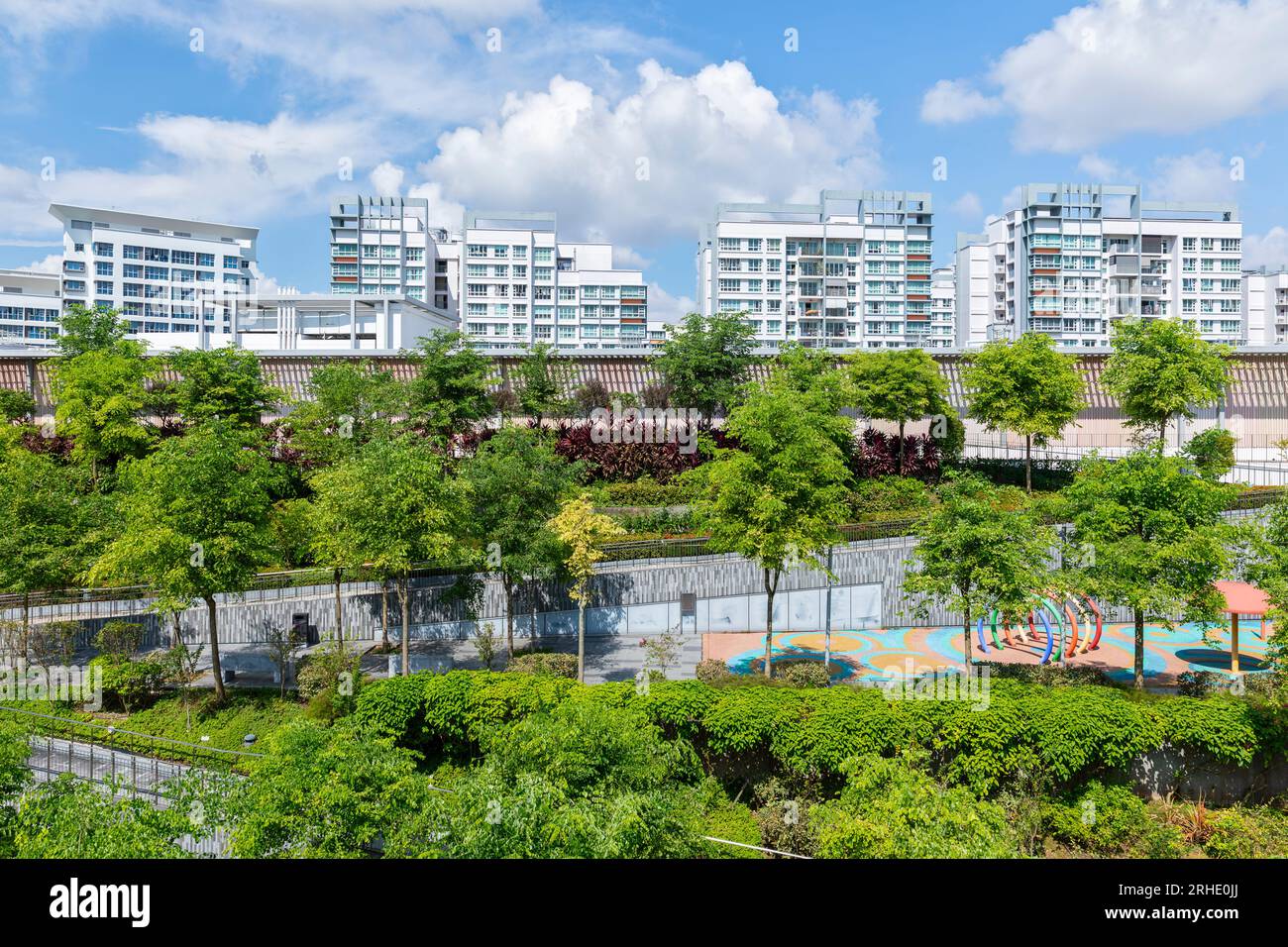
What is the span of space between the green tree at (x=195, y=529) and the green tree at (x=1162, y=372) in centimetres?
2871

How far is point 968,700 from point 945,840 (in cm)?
559

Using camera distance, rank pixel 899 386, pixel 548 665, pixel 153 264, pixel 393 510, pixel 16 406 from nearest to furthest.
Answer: pixel 393 510 → pixel 548 665 → pixel 899 386 → pixel 16 406 → pixel 153 264

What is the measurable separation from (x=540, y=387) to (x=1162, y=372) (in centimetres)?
2322

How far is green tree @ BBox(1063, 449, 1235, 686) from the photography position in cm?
1590

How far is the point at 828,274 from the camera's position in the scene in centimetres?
7969

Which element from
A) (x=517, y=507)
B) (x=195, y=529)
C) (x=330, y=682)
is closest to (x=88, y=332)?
(x=195, y=529)

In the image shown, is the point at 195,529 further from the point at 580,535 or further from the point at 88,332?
the point at 88,332

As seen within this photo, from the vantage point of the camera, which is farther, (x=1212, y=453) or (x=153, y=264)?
(x=153, y=264)

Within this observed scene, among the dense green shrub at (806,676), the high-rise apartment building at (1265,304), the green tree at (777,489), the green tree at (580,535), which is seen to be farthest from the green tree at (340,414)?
the high-rise apartment building at (1265,304)

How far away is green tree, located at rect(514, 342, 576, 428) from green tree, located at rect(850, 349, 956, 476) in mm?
12274

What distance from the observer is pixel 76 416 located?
2717 cm

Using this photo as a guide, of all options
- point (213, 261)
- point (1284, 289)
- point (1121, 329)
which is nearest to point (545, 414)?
point (1121, 329)

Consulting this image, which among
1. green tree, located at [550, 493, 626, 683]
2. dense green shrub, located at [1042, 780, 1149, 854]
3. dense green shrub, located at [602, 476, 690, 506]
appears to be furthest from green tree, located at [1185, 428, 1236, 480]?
Answer: dense green shrub, located at [602, 476, 690, 506]

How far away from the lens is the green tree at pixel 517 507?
1875 cm
